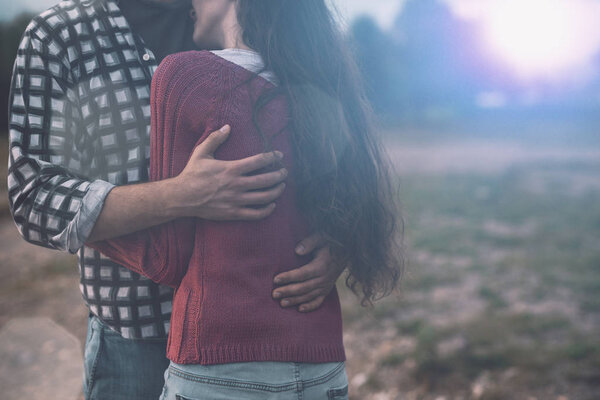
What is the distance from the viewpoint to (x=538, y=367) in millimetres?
3723

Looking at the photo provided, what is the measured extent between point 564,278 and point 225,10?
520cm

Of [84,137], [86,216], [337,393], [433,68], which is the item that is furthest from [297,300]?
[433,68]

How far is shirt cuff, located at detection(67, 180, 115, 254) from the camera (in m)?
1.30

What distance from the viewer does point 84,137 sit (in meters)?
1.53

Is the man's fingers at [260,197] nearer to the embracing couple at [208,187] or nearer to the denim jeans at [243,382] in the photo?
the embracing couple at [208,187]

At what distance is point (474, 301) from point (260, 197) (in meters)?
4.25

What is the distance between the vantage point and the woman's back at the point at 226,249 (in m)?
1.24

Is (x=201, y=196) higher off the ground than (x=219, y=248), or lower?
higher

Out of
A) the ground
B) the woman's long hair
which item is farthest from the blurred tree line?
the woman's long hair

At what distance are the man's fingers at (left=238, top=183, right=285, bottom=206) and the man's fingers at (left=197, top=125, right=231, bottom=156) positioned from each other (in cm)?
13

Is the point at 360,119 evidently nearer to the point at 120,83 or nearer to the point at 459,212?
the point at 120,83

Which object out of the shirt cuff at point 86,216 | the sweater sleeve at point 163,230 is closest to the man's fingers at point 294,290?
the sweater sleeve at point 163,230

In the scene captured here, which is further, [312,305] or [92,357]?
[92,357]

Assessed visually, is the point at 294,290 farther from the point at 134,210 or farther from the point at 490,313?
the point at 490,313
